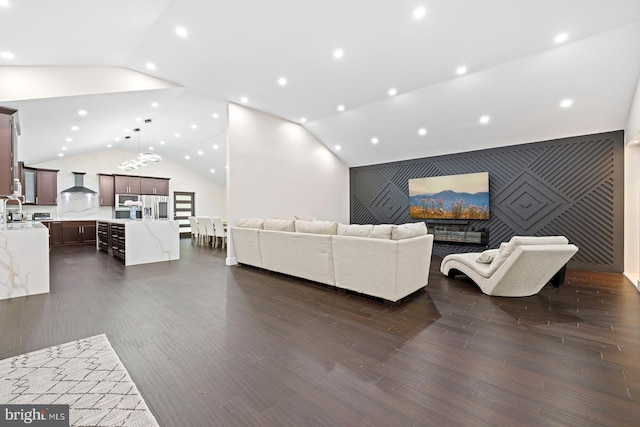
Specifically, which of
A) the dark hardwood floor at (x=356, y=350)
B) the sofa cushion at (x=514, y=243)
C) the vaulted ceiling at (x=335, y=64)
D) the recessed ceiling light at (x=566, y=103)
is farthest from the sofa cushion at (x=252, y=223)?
the recessed ceiling light at (x=566, y=103)

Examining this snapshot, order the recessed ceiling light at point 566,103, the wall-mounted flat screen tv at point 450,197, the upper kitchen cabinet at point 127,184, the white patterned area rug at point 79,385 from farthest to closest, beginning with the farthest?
the upper kitchen cabinet at point 127,184 → the wall-mounted flat screen tv at point 450,197 → the recessed ceiling light at point 566,103 → the white patterned area rug at point 79,385

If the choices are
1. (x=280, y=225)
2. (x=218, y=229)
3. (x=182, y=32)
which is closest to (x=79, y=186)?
(x=218, y=229)

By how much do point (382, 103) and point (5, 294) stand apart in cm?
723

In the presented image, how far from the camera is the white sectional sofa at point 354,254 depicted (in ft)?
10.9

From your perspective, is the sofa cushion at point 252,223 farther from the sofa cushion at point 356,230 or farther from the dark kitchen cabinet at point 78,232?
the dark kitchen cabinet at point 78,232

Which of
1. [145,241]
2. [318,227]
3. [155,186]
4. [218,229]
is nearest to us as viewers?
[318,227]

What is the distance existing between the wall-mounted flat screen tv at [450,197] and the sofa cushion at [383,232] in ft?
15.2

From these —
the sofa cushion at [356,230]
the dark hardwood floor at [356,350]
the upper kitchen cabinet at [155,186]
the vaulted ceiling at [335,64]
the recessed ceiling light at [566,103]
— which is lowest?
the dark hardwood floor at [356,350]

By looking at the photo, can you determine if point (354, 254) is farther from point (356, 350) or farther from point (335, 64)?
point (335, 64)

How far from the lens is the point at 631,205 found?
514 centimetres

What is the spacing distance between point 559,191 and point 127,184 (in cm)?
1317

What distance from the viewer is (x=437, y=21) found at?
3650 millimetres

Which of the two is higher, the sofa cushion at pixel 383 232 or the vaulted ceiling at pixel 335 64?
the vaulted ceiling at pixel 335 64

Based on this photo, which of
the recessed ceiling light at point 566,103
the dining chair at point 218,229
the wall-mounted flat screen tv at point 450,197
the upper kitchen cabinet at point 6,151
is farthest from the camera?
the dining chair at point 218,229
